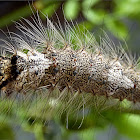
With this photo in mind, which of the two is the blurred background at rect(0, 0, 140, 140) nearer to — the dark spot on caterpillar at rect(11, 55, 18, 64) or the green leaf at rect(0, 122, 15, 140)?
the green leaf at rect(0, 122, 15, 140)

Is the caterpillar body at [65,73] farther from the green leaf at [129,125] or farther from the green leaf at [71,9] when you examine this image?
the green leaf at [71,9]

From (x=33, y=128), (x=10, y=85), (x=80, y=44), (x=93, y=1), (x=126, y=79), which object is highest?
(x=93, y=1)

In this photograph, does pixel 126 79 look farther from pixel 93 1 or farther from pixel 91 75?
pixel 93 1

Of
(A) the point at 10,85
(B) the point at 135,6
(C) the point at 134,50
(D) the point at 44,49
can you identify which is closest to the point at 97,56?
(D) the point at 44,49

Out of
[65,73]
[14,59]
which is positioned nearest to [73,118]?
[65,73]

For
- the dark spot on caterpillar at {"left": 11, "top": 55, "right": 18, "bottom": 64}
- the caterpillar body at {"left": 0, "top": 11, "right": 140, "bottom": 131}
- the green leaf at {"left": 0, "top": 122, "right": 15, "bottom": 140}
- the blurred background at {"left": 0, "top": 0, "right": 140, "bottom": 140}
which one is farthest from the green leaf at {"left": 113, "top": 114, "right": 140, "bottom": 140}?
the dark spot on caterpillar at {"left": 11, "top": 55, "right": 18, "bottom": 64}
